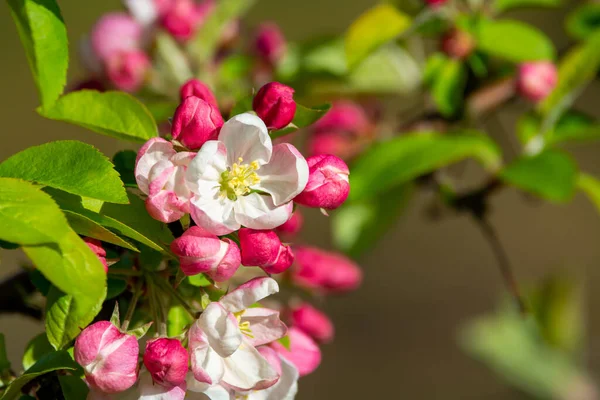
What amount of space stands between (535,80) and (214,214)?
36.0 inches

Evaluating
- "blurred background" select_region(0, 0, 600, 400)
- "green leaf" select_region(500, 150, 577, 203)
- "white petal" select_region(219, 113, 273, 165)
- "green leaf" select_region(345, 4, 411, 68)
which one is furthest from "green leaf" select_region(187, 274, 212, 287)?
"blurred background" select_region(0, 0, 600, 400)

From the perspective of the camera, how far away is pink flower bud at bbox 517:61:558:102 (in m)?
1.48

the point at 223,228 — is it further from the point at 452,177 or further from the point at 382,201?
the point at 452,177

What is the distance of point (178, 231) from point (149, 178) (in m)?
0.09

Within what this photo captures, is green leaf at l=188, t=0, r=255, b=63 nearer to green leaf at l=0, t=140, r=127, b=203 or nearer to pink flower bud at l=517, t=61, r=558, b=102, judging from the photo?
pink flower bud at l=517, t=61, r=558, b=102

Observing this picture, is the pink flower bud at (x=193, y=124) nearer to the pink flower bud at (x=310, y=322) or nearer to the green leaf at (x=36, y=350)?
the green leaf at (x=36, y=350)

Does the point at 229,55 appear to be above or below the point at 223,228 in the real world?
below

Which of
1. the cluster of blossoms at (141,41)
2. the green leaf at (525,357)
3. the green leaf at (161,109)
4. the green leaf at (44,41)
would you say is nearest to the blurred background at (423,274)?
the green leaf at (525,357)

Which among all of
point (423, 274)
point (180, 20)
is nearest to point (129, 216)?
point (180, 20)

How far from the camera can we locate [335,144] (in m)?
1.74

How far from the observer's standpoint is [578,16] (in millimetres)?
1653

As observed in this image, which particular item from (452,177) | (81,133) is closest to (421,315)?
(81,133)

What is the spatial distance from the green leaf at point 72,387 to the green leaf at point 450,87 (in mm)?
911

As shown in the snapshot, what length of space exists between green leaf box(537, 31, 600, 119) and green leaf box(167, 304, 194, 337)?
0.95 metres
